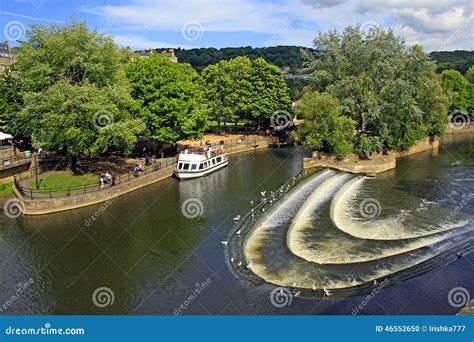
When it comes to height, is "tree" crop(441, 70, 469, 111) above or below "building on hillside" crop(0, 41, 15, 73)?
below

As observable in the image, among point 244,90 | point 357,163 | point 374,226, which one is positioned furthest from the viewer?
point 244,90

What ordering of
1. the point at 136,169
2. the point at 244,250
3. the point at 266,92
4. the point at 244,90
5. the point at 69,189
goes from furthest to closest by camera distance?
the point at 266,92
the point at 244,90
the point at 136,169
the point at 69,189
the point at 244,250

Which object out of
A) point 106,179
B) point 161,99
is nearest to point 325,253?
point 106,179

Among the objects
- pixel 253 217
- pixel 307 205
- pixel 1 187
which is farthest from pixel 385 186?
pixel 1 187

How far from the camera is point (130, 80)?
2344 inches

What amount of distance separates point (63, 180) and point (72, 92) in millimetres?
9195

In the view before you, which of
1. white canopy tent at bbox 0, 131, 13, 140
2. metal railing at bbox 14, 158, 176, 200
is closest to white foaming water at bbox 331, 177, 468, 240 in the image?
metal railing at bbox 14, 158, 176, 200

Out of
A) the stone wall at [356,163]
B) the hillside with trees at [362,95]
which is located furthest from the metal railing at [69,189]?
the hillside with trees at [362,95]

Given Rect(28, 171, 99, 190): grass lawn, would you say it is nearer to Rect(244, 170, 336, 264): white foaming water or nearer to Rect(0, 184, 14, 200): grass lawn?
Rect(0, 184, 14, 200): grass lawn

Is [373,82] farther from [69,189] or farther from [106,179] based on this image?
[69,189]

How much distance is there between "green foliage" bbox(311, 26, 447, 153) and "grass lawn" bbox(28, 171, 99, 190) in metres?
37.3

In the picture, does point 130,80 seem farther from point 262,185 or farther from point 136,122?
point 262,185

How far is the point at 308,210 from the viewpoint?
136 ft

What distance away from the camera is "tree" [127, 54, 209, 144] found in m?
58.7
